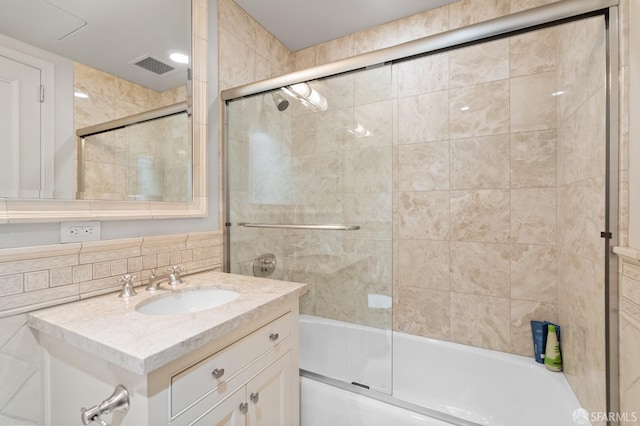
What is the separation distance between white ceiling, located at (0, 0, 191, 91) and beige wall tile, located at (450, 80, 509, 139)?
1.59m

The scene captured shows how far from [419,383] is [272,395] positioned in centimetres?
112

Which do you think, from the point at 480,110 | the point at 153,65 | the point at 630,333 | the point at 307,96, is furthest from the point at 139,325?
the point at 480,110

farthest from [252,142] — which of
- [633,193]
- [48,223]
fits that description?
[633,193]

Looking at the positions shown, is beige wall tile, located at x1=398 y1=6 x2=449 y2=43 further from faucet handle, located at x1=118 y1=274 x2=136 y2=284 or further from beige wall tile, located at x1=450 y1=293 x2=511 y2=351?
faucet handle, located at x1=118 y1=274 x2=136 y2=284

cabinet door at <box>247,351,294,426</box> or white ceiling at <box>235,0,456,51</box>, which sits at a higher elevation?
white ceiling at <box>235,0,456,51</box>

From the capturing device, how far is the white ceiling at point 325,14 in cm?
176

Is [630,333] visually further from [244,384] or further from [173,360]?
[173,360]

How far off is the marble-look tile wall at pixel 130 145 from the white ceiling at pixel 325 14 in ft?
2.85

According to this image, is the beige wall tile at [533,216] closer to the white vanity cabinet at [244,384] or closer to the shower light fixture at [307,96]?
the shower light fixture at [307,96]

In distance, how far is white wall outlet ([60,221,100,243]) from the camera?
0.99 meters

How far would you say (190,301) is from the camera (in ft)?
3.95

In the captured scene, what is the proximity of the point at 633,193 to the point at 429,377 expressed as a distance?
4.62 feet

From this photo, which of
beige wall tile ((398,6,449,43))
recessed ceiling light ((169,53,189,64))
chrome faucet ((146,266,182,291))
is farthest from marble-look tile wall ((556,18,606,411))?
recessed ceiling light ((169,53,189,64))

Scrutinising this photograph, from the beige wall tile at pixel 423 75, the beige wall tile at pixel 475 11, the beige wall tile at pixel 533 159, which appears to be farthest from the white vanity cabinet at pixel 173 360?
the beige wall tile at pixel 475 11
